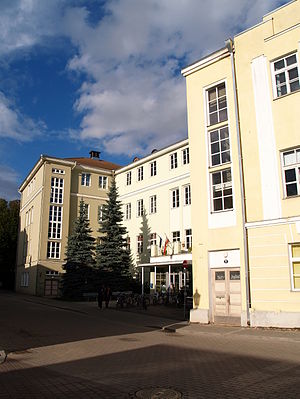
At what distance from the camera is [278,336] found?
13.1 meters

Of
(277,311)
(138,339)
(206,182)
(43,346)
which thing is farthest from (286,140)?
(43,346)

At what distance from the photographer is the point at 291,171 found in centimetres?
1588

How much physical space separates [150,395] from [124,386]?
79cm

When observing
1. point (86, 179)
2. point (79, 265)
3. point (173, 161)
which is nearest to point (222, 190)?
point (173, 161)

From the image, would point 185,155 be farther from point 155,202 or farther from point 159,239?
point 159,239

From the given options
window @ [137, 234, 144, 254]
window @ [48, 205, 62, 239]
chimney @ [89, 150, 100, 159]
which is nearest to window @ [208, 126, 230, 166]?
window @ [137, 234, 144, 254]

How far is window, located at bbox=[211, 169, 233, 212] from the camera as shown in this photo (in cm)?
1791

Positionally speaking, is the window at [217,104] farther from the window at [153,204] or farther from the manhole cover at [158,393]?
the window at [153,204]

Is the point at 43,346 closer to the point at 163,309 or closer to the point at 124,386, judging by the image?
the point at 124,386

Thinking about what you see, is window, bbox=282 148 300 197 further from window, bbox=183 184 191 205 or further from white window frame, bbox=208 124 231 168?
window, bbox=183 184 191 205

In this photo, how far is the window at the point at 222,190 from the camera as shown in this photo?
17.9 m

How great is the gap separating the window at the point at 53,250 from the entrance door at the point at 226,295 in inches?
1123

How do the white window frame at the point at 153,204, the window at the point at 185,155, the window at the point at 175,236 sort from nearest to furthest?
the window at the point at 175,236
the window at the point at 185,155
the white window frame at the point at 153,204

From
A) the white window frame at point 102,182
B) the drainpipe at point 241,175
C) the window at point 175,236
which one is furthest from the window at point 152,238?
the drainpipe at point 241,175
